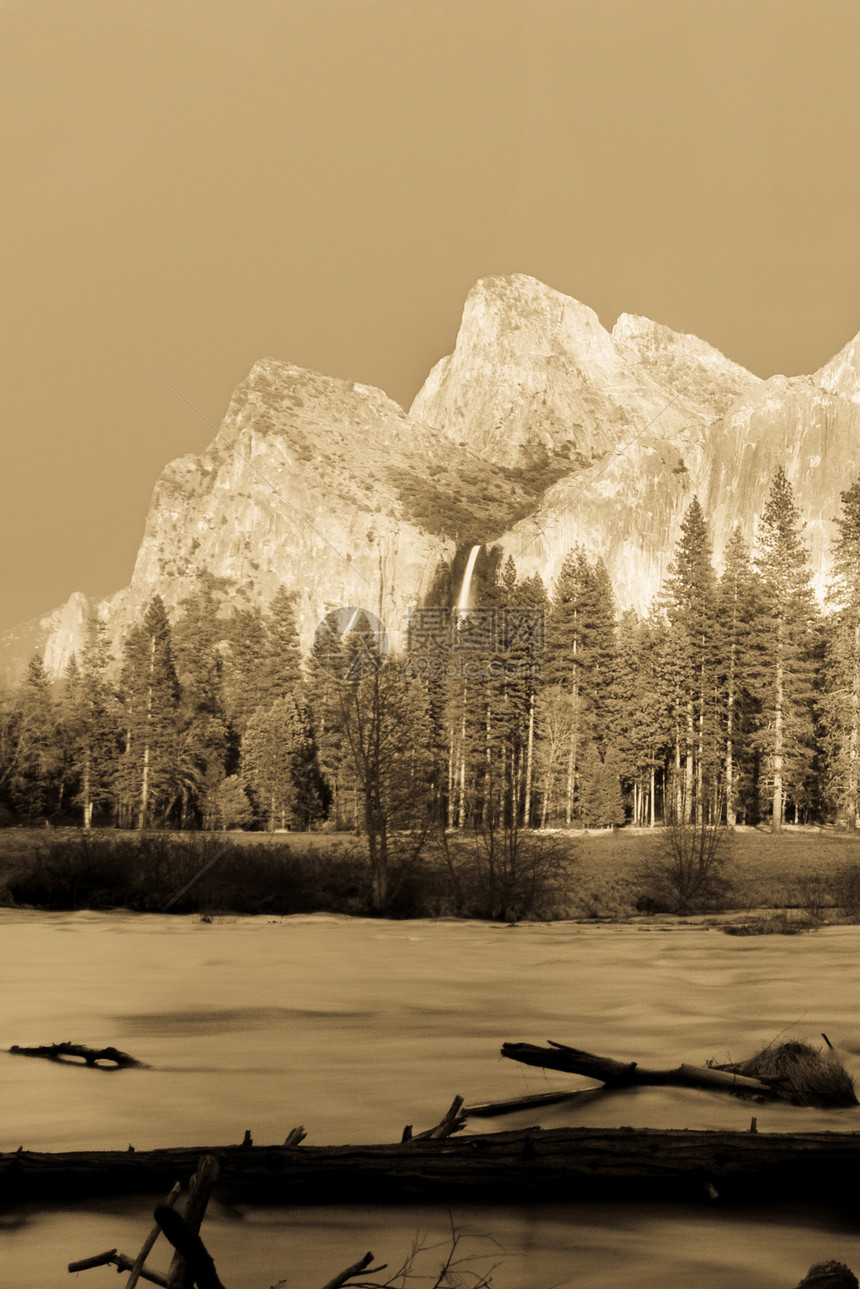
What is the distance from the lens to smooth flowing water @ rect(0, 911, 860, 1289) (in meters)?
2.59

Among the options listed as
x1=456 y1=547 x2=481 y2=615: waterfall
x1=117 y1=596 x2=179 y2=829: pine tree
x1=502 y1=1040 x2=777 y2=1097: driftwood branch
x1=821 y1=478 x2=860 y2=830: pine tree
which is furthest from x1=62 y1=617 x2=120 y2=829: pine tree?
x1=456 y1=547 x2=481 y2=615: waterfall

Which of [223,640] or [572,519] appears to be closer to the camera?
[572,519]

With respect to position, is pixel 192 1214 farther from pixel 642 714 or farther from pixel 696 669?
pixel 642 714

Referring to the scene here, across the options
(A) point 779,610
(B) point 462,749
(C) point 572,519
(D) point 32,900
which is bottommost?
(D) point 32,900

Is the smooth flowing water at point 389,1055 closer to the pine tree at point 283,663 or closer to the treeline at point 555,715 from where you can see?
the treeline at point 555,715

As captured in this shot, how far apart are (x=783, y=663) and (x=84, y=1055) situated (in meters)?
42.7

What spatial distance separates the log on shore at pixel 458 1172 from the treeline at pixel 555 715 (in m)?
37.8

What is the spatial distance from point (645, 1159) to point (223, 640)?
150 m

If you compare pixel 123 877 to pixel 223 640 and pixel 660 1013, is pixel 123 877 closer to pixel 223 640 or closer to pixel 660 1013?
pixel 660 1013

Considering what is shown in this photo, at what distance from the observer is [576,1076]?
4.94m

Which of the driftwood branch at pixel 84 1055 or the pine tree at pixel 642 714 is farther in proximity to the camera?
the pine tree at pixel 642 714

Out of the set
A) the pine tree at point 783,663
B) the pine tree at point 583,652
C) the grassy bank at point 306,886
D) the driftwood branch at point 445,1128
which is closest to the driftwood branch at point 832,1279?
the driftwood branch at point 445,1128

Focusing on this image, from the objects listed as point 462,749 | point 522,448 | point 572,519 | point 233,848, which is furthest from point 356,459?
point 233,848

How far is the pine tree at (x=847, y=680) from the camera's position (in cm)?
4144
